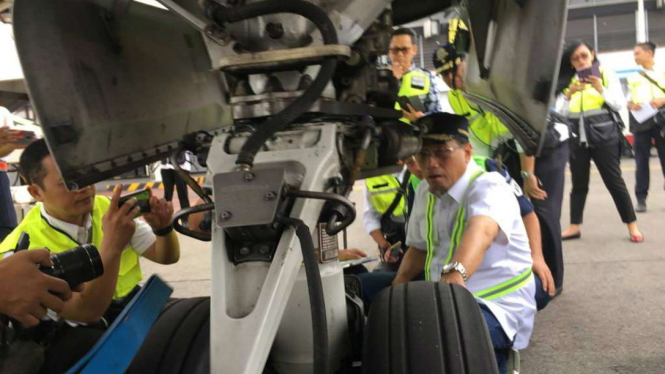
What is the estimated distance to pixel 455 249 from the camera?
2.13m

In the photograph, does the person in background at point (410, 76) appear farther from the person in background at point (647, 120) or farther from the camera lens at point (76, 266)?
the person in background at point (647, 120)

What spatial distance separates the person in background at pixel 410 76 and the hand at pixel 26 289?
235 centimetres

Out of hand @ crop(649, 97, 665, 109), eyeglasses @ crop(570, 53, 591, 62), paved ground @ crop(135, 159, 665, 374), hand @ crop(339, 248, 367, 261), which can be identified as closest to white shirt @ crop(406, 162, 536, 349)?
hand @ crop(339, 248, 367, 261)

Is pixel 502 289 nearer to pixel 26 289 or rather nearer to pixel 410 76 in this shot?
pixel 26 289

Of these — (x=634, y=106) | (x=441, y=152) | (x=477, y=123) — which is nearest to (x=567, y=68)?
(x=477, y=123)

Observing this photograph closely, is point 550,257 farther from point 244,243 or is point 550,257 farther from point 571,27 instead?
point 571,27

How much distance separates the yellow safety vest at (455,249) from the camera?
2.09m

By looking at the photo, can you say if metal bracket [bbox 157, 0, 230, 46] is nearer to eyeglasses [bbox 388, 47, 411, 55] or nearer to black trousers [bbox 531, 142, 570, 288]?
eyeglasses [bbox 388, 47, 411, 55]

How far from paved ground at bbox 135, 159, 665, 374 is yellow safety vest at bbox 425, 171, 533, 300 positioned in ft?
1.82

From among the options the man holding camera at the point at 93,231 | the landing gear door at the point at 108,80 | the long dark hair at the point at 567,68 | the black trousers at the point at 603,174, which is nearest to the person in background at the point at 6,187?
the man holding camera at the point at 93,231

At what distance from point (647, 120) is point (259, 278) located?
5581 mm

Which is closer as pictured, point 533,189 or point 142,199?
point 142,199

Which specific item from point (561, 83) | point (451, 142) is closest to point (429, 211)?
point (451, 142)

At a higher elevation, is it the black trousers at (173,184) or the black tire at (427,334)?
the black trousers at (173,184)
